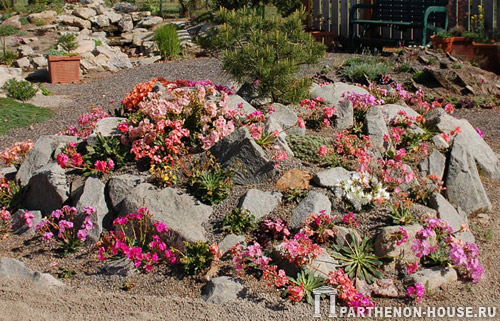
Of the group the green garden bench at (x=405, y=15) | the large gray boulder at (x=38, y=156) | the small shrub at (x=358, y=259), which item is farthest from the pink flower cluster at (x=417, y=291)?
the green garden bench at (x=405, y=15)

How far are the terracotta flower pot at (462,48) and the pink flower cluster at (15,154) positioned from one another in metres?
7.34

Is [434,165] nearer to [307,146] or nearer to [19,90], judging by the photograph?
[307,146]

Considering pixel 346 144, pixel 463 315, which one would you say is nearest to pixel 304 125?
pixel 346 144

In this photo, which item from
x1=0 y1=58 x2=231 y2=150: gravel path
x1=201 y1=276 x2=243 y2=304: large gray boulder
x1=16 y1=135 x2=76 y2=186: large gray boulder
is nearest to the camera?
x1=201 y1=276 x2=243 y2=304: large gray boulder

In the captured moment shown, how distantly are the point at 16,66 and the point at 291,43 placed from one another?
29.1 ft

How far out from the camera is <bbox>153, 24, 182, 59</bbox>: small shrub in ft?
40.4

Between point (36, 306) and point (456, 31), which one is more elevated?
point (456, 31)

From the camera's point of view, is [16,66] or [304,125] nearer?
[304,125]

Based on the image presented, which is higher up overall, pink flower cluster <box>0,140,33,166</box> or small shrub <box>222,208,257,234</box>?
pink flower cluster <box>0,140,33,166</box>

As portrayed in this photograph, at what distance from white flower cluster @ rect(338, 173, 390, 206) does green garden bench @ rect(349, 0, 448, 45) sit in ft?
22.7

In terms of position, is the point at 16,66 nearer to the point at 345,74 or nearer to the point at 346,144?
the point at 345,74

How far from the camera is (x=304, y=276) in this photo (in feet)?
11.9

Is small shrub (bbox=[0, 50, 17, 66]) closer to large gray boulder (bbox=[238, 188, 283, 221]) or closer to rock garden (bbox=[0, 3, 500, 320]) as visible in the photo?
rock garden (bbox=[0, 3, 500, 320])

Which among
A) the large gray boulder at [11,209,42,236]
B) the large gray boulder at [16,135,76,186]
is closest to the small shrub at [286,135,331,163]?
the large gray boulder at [16,135,76,186]
